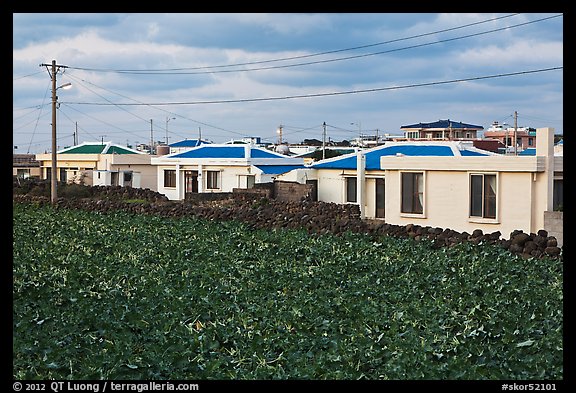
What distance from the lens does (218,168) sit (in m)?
31.0

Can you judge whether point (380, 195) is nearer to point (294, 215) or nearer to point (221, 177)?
point (294, 215)

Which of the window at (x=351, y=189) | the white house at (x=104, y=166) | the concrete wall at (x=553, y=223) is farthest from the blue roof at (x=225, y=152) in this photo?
the concrete wall at (x=553, y=223)

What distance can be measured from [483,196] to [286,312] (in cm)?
1025

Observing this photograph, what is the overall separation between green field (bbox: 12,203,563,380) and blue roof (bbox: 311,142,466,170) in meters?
10.9

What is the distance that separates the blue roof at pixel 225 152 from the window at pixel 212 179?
885 millimetres

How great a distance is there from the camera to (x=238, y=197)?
25.0 meters

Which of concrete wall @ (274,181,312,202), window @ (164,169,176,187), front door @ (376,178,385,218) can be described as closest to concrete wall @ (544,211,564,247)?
front door @ (376,178,385,218)

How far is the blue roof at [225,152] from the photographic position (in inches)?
1241

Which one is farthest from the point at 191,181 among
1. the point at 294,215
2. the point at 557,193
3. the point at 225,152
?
the point at 557,193

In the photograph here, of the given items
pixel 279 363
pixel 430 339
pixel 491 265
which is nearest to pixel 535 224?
pixel 491 265

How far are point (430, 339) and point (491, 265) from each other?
5.05 metres

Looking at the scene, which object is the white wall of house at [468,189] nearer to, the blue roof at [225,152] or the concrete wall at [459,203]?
the concrete wall at [459,203]
